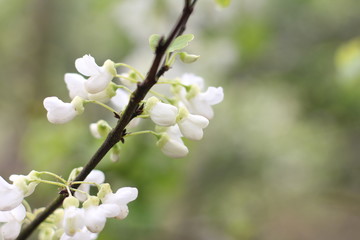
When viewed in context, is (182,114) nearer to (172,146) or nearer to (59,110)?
(172,146)

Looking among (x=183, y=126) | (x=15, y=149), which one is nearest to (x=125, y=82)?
(x=183, y=126)

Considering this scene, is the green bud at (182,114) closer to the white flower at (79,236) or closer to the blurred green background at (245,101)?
the white flower at (79,236)

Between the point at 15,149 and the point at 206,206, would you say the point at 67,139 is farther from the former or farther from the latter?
the point at 15,149

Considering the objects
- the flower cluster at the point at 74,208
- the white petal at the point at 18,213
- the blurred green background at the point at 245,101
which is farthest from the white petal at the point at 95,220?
the blurred green background at the point at 245,101

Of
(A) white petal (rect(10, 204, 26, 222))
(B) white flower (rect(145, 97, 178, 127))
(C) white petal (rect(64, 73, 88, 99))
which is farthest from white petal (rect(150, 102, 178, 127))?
(A) white petal (rect(10, 204, 26, 222))

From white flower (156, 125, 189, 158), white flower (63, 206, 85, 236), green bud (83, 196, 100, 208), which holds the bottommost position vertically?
white flower (63, 206, 85, 236)

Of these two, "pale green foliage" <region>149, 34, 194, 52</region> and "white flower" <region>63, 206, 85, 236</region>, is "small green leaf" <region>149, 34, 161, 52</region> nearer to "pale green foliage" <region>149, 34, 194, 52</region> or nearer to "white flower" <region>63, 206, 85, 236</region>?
"pale green foliage" <region>149, 34, 194, 52</region>

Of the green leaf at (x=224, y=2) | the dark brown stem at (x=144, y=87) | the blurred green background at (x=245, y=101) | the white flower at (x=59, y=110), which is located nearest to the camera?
the dark brown stem at (x=144, y=87)
